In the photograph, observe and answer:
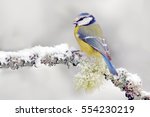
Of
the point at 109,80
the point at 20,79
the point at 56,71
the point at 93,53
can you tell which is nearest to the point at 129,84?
the point at 109,80

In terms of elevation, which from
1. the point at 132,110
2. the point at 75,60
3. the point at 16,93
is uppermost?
the point at 75,60

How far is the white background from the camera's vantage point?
154cm

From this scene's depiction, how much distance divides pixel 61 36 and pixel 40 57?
0.12 metres

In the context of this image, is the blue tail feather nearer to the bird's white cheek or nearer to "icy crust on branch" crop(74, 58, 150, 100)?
"icy crust on branch" crop(74, 58, 150, 100)

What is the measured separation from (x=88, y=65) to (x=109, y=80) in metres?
0.10

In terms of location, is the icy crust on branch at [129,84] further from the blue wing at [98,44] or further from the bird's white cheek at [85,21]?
the bird's white cheek at [85,21]

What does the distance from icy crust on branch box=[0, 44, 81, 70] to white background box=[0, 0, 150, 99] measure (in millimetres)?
20

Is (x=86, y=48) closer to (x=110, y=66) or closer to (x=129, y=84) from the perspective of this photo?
(x=110, y=66)

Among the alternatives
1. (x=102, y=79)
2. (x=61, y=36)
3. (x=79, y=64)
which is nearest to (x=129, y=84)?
(x=102, y=79)

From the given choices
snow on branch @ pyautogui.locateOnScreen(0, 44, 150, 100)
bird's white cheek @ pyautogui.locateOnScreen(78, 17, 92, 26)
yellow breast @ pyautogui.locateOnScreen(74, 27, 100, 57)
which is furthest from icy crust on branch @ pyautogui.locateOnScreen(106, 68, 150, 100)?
bird's white cheek @ pyautogui.locateOnScreen(78, 17, 92, 26)

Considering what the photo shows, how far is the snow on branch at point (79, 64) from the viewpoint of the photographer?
1.54 meters

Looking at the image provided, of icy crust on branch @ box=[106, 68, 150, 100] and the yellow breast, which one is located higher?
the yellow breast

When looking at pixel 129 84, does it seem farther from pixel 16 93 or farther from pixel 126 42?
pixel 16 93

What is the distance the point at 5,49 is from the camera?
1.55 metres
